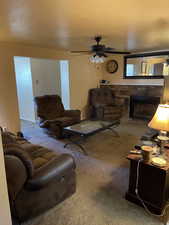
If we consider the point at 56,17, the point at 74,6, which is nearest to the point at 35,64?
the point at 56,17

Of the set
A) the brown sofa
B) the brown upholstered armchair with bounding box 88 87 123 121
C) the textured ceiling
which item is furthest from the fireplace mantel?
the brown sofa

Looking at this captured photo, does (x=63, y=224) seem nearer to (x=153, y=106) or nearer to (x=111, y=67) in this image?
(x=153, y=106)

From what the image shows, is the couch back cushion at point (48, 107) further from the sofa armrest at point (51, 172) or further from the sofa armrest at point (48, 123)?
the sofa armrest at point (51, 172)

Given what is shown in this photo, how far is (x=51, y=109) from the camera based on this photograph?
15.5ft

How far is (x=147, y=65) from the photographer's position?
18.8ft

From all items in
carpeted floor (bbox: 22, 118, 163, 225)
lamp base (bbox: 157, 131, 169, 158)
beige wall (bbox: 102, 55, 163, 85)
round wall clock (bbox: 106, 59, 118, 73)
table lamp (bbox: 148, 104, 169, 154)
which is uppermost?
round wall clock (bbox: 106, 59, 118, 73)

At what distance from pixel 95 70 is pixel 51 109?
267cm

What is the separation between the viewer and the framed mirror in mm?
5406

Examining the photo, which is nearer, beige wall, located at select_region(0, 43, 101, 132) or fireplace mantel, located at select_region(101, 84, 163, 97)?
beige wall, located at select_region(0, 43, 101, 132)

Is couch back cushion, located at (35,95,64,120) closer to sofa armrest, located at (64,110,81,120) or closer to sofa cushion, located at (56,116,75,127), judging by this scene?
sofa armrest, located at (64,110,81,120)

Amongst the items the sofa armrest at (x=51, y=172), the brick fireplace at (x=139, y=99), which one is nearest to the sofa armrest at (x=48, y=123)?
the sofa armrest at (x=51, y=172)

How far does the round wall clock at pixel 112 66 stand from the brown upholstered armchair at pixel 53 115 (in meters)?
2.71

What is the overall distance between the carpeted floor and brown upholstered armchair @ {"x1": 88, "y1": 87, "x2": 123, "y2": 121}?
5.17 feet

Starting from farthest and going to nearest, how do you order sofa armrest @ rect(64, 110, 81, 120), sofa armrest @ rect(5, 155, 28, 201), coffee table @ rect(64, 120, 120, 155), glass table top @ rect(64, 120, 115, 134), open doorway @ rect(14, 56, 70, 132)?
open doorway @ rect(14, 56, 70, 132) < sofa armrest @ rect(64, 110, 81, 120) < glass table top @ rect(64, 120, 115, 134) < coffee table @ rect(64, 120, 120, 155) < sofa armrest @ rect(5, 155, 28, 201)
